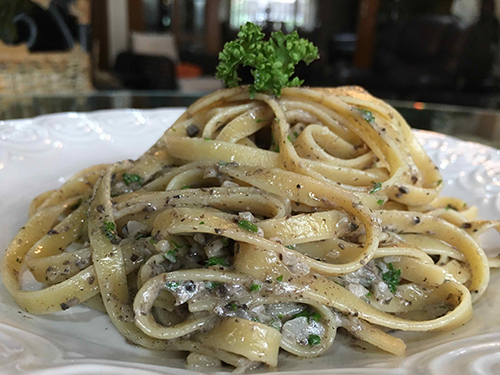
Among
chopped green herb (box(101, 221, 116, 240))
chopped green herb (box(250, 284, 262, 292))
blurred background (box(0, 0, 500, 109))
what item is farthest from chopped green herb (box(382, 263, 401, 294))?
blurred background (box(0, 0, 500, 109))

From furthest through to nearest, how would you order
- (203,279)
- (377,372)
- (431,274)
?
(431,274), (203,279), (377,372)

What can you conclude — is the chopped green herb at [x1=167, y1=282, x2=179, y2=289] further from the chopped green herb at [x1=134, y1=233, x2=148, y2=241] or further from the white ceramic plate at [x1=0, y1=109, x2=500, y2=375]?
the chopped green herb at [x1=134, y1=233, x2=148, y2=241]

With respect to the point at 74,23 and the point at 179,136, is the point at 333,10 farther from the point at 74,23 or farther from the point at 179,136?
the point at 179,136

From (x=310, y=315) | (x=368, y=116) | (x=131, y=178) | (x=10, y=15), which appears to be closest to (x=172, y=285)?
(x=310, y=315)

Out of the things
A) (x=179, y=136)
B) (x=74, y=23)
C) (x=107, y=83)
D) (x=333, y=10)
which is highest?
(x=333, y=10)

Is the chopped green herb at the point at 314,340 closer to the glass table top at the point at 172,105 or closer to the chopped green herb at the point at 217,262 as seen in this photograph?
the chopped green herb at the point at 217,262

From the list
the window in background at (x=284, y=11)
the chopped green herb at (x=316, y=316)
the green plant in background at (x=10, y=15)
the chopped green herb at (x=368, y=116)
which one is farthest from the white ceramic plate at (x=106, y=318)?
the window in background at (x=284, y=11)

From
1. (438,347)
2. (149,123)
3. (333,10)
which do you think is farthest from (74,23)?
(333,10)
